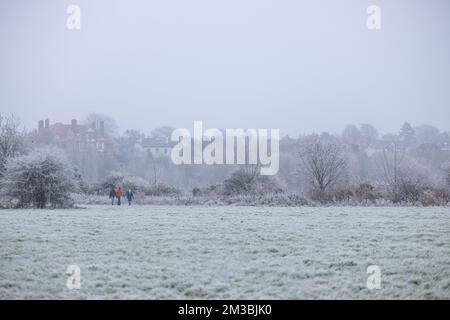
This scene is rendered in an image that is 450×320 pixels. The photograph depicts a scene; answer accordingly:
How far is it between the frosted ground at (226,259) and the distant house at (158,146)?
5653 centimetres

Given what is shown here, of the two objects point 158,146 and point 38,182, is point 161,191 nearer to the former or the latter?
point 38,182

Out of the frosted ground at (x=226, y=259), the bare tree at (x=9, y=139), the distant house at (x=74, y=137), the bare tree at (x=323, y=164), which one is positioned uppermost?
the distant house at (x=74, y=137)

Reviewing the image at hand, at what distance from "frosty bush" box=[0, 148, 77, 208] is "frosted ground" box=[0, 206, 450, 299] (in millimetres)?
9981

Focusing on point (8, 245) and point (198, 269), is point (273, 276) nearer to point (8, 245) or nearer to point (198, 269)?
point (198, 269)

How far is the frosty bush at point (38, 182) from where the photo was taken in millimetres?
26203

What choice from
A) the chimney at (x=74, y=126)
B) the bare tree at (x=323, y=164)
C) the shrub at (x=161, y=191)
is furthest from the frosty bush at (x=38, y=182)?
the chimney at (x=74, y=126)

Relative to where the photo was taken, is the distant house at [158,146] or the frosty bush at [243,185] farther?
the distant house at [158,146]

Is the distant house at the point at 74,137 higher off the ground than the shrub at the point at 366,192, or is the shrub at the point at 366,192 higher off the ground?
the distant house at the point at 74,137

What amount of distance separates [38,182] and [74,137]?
4407 cm

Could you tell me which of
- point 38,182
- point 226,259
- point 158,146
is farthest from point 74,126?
point 226,259

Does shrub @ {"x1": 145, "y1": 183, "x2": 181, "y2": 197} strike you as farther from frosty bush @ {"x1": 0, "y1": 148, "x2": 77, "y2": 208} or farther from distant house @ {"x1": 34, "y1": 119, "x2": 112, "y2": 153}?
distant house @ {"x1": 34, "y1": 119, "x2": 112, "y2": 153}

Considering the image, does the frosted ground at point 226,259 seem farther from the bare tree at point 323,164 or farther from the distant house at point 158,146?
the distant house at point 158,146
